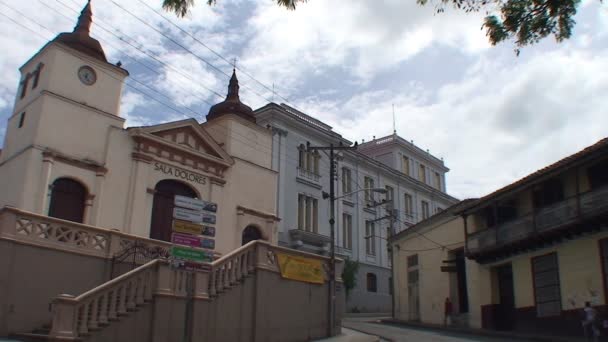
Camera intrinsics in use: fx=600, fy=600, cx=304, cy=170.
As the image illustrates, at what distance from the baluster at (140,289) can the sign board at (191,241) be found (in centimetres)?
374

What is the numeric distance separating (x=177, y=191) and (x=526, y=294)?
50.6 ft

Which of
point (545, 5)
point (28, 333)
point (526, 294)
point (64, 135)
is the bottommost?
point (28, 333)

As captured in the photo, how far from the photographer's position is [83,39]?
941 inches

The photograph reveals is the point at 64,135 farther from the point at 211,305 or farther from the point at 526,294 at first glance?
the point at 526,294

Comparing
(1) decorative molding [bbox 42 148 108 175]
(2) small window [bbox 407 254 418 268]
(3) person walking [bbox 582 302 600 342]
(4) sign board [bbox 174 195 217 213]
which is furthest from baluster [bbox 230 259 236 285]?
(2) small window [bbox 407 254 418 268]

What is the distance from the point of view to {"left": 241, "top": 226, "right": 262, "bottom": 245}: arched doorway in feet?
91.8

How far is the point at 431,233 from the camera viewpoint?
A: 32719mm

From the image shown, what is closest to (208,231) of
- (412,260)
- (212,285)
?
(212,285)

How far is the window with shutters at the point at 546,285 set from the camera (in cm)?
2378

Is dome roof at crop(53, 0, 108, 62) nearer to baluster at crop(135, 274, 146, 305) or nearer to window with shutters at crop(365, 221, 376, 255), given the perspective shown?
baluster at crop(135, 274, 146, 305)

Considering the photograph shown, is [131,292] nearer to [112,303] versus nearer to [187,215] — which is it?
[112,303]

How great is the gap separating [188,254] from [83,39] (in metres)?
16.1

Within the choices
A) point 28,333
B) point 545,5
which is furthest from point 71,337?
point 545,5

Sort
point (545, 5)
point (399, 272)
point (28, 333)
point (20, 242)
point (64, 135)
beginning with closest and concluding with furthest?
point (545, 5)
point (28, 333)
point (20, 242)
point (64, 135)
point (399, 272)
